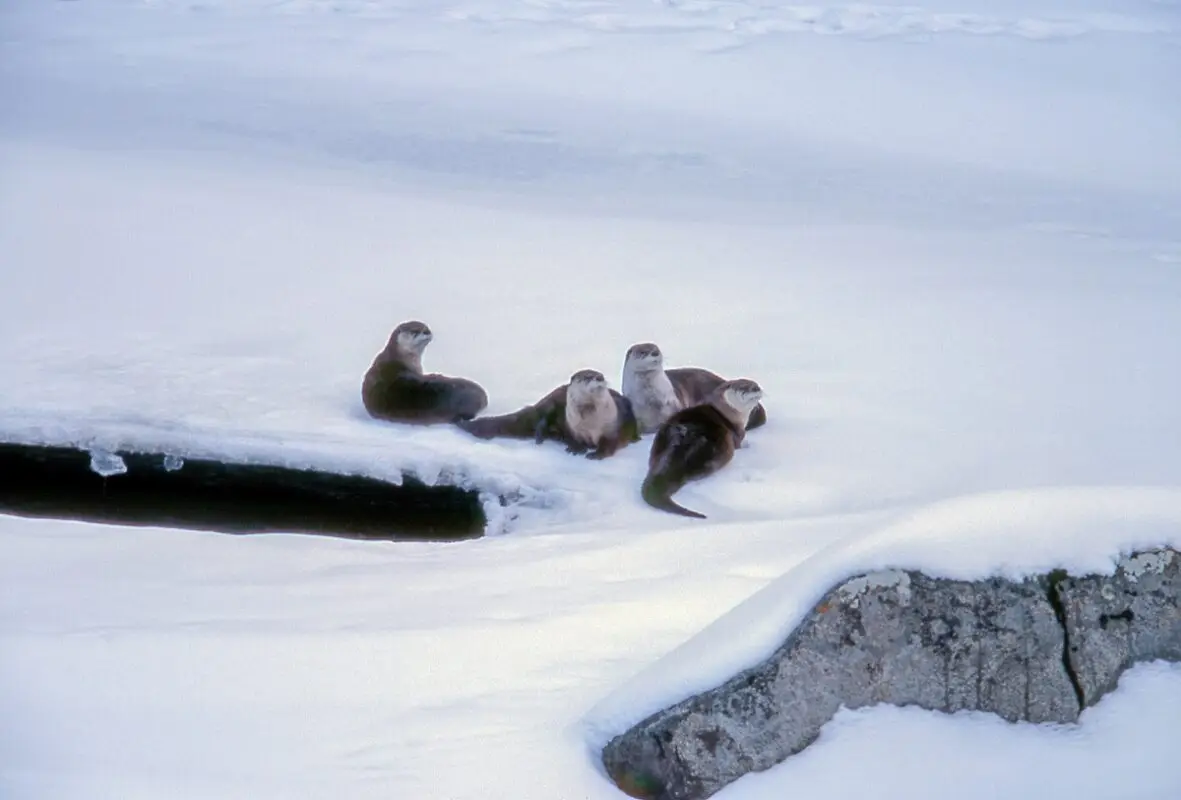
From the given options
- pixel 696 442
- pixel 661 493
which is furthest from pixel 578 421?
pixel 661 493

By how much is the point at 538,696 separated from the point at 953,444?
11.7 ft

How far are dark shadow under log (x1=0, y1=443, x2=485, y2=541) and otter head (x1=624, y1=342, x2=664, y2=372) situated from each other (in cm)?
115

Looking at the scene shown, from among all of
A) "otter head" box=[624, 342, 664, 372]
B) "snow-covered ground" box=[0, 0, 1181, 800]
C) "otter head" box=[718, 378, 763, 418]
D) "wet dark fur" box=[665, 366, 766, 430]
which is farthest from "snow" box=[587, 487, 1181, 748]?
"wet dark fur" box=[665, 366, 766, 430]

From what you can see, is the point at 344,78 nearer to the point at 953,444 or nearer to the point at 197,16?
the point at 197,16

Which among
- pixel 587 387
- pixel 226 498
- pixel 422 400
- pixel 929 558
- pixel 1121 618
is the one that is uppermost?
pixel 587 387

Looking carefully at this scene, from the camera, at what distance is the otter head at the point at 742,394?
21.3 ft

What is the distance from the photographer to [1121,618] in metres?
3.43

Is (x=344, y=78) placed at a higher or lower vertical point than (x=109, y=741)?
higher

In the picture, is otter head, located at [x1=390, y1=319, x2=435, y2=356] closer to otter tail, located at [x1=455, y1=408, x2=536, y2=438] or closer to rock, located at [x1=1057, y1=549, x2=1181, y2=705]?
otter tail, located at [x1=455, y1=408, x2=536, y2=438]

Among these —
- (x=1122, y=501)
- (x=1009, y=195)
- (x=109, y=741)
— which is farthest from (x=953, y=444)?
(x=1009, y=195)

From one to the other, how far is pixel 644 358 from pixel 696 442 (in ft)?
2.58

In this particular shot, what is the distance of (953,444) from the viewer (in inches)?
262

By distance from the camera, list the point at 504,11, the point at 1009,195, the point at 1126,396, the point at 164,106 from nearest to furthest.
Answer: the point at 1126,396 → the point at 1009,195 → the point at 164,106 → the point at 504,11

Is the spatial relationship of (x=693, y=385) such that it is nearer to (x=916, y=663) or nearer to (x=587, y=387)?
(x=587, y=387)
